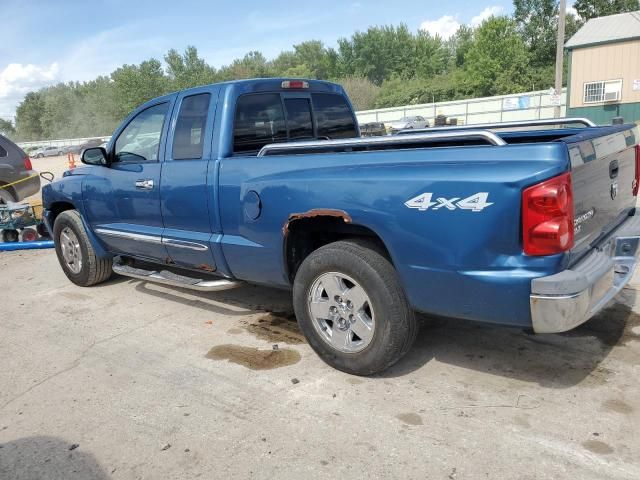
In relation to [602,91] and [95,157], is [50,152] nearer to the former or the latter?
[602,91]

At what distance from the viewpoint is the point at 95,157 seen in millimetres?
5227

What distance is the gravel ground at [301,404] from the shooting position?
2.76 meters

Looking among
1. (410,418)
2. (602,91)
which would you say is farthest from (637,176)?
(602,91)

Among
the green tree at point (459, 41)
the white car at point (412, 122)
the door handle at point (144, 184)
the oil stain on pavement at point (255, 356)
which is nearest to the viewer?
the oil stain on pavement at point (255, 356)

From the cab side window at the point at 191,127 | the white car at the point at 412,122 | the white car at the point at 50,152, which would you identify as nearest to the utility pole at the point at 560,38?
the cab side window at the point at 191,127

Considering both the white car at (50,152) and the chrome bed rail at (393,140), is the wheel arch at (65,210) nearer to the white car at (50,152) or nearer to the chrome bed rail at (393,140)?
the chrome bed rail at (393,140)

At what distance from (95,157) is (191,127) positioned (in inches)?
50.9

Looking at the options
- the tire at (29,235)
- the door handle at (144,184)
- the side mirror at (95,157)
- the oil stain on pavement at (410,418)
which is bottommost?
the tire at (29,235)

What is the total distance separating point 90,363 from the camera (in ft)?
13.6

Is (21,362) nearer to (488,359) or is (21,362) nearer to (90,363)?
(90,363)

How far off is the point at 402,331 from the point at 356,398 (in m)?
0.50

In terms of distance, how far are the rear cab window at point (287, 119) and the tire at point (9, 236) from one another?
21.8 feet

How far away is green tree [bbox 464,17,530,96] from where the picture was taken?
57.4 m

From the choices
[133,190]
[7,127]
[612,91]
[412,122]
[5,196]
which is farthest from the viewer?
[7,127]
